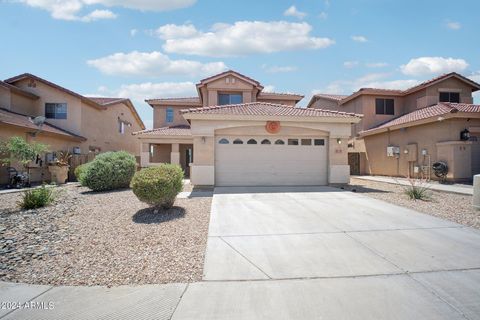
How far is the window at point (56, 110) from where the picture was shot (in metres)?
21.0

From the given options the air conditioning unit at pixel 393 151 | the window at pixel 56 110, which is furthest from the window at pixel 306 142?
the window at pixel 56 110

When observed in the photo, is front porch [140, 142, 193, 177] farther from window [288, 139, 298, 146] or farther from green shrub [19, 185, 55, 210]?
green shrub [19, 185, 55, 210]

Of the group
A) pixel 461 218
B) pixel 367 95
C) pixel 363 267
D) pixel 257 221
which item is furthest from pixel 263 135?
pixel 367 95

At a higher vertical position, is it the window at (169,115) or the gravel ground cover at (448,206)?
the window at (169,115)

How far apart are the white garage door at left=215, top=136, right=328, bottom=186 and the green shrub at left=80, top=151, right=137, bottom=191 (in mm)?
4671

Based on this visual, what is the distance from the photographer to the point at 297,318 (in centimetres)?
308

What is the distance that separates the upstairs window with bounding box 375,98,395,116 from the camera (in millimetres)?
22391

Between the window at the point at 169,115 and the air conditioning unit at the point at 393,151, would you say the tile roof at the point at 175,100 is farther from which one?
the air conditioning unit at the point at 393,151

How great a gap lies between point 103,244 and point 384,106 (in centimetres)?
2377

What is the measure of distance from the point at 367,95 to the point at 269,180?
1412 centimetres

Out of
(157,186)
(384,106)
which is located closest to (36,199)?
(157,186)

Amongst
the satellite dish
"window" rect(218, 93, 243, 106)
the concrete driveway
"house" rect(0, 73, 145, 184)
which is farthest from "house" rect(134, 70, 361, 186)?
the satellite dish

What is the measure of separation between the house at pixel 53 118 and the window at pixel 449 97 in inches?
1105

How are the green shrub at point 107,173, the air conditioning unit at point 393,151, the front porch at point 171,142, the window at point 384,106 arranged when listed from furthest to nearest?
the window at point 384,106, the front porch at point 171,142, the air conditioning unit at point 393,151, the green shrub at point 107,173
